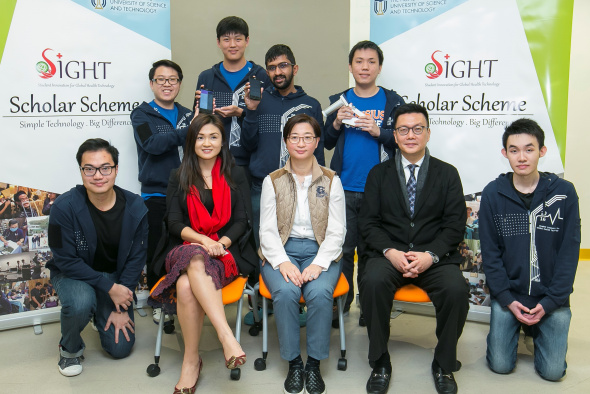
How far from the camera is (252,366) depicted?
2.79 m

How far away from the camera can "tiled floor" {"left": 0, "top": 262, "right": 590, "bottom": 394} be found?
102 inches

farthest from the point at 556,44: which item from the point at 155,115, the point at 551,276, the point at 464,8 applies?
the point at 155,115

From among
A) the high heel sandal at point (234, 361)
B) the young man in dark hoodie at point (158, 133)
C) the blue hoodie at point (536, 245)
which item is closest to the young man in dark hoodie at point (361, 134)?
the blue hoodie at point (536, 245)

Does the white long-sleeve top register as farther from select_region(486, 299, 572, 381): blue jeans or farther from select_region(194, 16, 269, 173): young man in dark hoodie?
select_region(486, 299, 572, 381): blue jeans

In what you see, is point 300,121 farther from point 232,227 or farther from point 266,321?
point 266,321

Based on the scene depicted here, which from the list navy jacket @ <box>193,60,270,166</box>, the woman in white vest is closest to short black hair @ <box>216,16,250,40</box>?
navy jacket @ <box>193,60,270,166</box>

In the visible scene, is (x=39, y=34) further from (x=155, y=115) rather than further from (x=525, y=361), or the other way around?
(x=525, y=361)

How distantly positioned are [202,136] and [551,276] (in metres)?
1.96

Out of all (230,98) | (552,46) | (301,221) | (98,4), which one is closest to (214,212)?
(301,221)

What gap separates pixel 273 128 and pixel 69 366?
A: 1.71 m

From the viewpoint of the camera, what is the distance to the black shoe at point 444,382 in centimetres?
250

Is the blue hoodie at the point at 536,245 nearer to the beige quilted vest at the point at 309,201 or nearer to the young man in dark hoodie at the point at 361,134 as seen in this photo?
the young man in dark hoodie at the point at 361,134

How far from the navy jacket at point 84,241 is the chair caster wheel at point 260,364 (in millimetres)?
796

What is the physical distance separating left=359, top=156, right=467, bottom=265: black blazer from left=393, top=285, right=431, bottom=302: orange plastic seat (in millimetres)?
196
